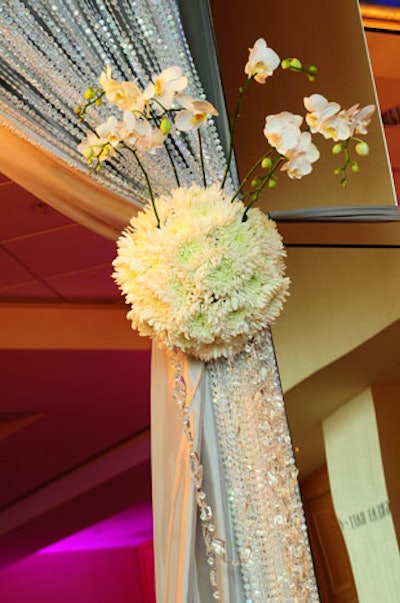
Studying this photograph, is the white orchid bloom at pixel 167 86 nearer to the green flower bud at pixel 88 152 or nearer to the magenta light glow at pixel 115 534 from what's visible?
the green flower bud at pixel 88 152

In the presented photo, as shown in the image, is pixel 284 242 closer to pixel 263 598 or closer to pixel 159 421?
pixel 159 421

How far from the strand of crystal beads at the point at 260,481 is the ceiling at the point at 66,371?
92 centimetres

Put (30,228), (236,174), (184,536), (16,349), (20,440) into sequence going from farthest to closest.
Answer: (20,440) → (16,349) → (30,228) → (236,174) → (184,536)

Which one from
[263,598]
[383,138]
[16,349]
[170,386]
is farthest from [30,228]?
[263,598]

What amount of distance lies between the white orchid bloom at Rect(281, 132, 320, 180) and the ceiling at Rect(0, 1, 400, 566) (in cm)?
83

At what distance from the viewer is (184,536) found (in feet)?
7.75

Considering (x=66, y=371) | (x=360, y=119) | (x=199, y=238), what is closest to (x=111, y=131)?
(x=199, y=238)

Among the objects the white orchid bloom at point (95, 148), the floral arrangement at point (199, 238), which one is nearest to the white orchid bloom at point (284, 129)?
the floral arrangement at point (199, 238)

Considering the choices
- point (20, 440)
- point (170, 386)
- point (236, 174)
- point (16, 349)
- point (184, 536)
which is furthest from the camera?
point (20, 440)

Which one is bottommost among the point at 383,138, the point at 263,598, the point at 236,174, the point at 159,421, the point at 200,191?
the point at 263,598

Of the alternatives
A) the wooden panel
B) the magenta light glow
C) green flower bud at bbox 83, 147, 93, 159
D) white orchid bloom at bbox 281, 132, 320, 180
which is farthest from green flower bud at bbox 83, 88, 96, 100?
the magenta light glow

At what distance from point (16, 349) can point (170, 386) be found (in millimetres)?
3184

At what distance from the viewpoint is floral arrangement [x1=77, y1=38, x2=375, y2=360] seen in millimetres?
2322

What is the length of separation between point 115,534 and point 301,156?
30.1 ft
